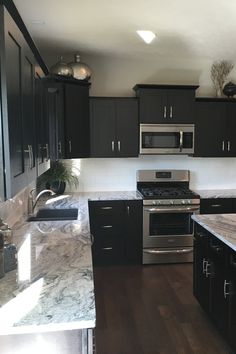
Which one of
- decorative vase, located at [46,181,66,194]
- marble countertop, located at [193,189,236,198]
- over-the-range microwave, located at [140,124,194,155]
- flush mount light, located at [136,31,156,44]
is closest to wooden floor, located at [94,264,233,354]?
marble countertop, located at [193,189,236,198]

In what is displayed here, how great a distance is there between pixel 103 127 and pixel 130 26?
145 cm

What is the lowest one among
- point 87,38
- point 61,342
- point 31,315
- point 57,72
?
point 61,342

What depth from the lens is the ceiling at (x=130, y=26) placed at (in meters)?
2.54

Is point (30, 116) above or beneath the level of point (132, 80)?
beneath

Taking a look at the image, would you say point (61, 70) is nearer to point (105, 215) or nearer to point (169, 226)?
point (105, 215)

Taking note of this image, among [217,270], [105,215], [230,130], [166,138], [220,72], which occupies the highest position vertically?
[220,72]

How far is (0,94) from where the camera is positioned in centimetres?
143

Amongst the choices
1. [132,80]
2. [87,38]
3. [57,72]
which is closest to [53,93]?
[57,72]

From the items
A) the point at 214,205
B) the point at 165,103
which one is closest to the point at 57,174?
the point at 165,103

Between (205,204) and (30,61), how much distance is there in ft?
9.67

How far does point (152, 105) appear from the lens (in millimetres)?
4195

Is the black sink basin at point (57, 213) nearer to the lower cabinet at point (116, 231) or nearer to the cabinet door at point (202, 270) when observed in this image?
the lower cabinet at point (116, 231)

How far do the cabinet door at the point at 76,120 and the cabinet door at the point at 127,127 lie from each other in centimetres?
42

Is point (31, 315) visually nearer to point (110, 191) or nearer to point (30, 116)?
point (30, 116)
